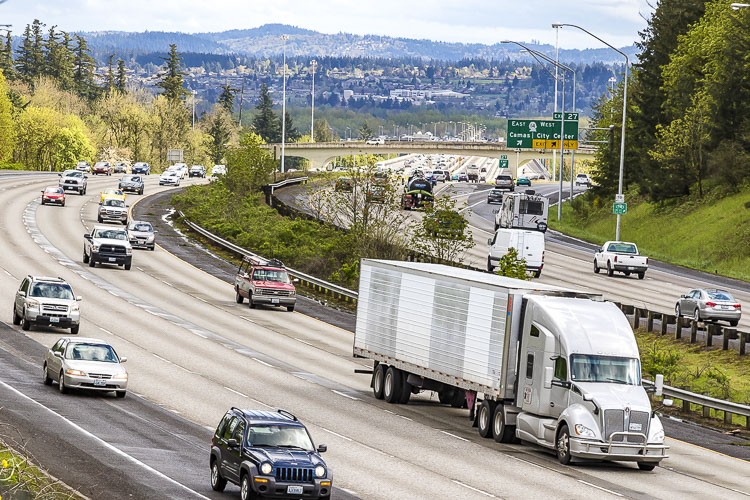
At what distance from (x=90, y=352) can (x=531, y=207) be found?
49043mm

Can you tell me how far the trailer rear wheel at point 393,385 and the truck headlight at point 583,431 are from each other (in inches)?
332

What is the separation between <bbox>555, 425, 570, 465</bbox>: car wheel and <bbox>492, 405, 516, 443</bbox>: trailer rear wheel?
5.76 feet

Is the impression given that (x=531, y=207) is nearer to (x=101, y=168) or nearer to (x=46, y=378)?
(x=46, y=378)

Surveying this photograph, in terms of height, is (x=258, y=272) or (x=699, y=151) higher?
(x=699, y=151)

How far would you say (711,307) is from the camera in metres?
46.8

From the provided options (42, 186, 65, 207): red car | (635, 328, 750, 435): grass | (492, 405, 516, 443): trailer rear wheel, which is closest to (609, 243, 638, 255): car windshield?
(635, 328, 750, 435): grass

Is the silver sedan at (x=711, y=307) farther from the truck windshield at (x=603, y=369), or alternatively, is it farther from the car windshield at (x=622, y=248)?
the truck windshield at (x=603, y=369)

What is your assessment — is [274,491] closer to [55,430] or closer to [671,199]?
[55,430]

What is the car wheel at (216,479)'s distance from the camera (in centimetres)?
1961

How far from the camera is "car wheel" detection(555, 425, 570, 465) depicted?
24266 mm

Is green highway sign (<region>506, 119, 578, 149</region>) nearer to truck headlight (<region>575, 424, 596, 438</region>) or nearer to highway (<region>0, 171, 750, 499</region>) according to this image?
highway (<region>0, 171, 750, 499</region>)

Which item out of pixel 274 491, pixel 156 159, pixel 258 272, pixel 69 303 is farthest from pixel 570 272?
pixel 156 159

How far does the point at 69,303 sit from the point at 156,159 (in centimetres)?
15125

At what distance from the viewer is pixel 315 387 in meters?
33.4
